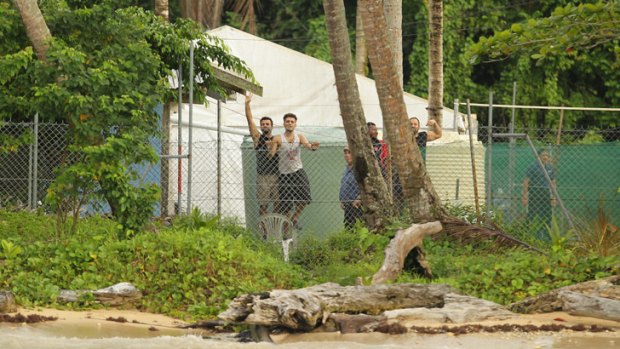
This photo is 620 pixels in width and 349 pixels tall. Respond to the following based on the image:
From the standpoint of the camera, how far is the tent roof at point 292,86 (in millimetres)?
21531

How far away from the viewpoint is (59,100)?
13.2m

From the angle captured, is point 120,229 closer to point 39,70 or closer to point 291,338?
point 39,70

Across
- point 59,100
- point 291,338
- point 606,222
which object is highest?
point 59,100

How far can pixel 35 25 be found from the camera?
13.5 metres

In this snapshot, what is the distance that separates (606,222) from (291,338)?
4.41m

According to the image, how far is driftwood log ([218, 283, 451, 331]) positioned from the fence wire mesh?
3450mm

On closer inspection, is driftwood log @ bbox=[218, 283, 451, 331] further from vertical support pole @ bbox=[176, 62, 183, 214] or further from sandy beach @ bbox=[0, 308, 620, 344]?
vertical support pole @ bbox=[176, 62, 183, 214]

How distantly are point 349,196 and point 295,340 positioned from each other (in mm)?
5066

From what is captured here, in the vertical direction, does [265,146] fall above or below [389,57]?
below

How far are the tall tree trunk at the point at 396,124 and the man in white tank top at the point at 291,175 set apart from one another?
3.72 ft

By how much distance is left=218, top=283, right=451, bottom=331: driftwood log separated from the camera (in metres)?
10.1

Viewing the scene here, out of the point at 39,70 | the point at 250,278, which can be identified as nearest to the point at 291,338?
the point at 250,278

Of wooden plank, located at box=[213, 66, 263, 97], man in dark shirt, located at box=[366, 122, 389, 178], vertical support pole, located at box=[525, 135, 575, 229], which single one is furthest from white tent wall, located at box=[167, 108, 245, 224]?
vertical support pole, located at box=[525, 135, 575, 229]

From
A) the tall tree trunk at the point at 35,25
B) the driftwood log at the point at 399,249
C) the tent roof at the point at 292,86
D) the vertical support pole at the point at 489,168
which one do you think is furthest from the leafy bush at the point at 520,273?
the tent roof at the point at 292,86
